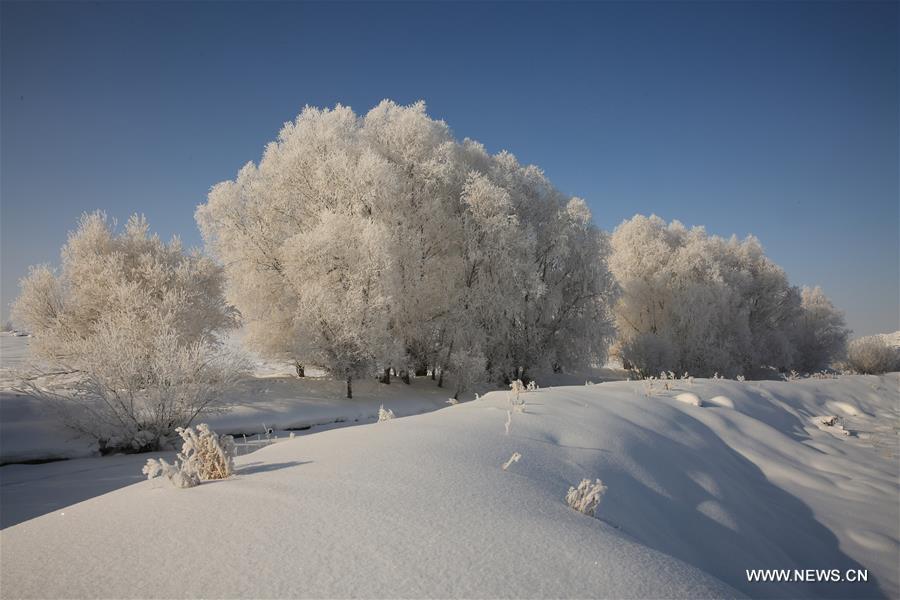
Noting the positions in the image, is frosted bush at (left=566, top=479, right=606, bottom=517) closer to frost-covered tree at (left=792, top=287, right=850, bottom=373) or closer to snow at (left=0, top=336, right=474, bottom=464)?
snow at (left=0, top=336, right=474, bottom=464)

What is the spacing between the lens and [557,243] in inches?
757

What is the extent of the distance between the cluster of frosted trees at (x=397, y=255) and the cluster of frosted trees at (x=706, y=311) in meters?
5.81

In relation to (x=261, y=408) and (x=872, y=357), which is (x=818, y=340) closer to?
(x=872, y=357)

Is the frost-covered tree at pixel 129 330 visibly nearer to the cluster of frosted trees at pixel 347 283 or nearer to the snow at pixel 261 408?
the cluster of frosted trees at pixel 347 283

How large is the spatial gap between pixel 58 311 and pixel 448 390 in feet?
41.7

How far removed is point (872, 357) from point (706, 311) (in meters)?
16.4

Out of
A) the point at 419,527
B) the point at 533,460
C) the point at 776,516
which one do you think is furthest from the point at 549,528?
the point at 776,516

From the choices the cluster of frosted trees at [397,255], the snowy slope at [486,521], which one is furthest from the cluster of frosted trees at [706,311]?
the snowy slope at [486,521]

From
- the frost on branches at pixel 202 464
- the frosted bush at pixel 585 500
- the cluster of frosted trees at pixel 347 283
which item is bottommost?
the frosted bush at pixel 585 500

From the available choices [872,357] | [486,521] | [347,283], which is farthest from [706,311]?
[486,521]

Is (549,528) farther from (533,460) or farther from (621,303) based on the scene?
(621,303)

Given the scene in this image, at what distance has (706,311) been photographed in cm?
2484

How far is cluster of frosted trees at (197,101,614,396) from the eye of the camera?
48.9 ft

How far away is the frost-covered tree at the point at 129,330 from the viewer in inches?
366
